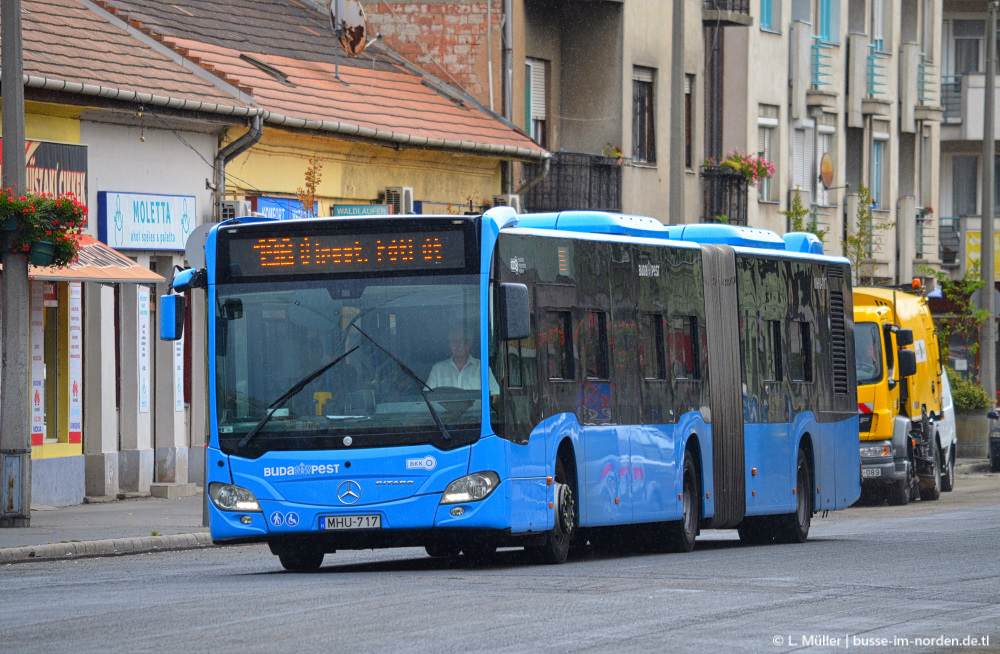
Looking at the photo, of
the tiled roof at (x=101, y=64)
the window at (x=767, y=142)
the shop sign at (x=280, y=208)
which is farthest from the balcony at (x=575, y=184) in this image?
the tiled roof at (x=101, y=64)

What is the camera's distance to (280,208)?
29.8 meters

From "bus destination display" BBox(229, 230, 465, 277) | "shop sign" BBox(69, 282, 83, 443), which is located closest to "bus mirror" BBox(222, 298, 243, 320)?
"bus destination display" BBox(229, 230, 465, 277)

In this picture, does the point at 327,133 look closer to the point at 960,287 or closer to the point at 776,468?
the point at 776,468

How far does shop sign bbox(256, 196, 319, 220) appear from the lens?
2941 cm

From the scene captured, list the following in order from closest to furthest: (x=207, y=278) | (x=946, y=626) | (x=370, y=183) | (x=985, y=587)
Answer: (x=946, y=626) → (x=985, y=587) → (x=207, y=278) → (x=370, y=183)

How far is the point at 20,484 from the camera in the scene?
816 inches

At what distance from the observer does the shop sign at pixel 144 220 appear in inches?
1023

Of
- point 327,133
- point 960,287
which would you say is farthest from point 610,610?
point 960,287

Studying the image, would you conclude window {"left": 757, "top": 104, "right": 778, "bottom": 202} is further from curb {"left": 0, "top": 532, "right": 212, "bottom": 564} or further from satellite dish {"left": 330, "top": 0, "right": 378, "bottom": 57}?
curb {"left": 0, "top": 532, "right": 212, "bottom": 564}

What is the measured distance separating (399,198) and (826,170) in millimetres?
19792

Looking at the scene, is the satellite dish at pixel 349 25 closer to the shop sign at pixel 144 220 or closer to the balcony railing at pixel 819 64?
the shop sign at pixel 144 220

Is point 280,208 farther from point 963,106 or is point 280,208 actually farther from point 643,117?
point 963,106

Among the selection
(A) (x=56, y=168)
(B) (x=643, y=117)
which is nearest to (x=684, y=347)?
(A) (x=56, y=168)

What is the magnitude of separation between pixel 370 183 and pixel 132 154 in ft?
20.8
